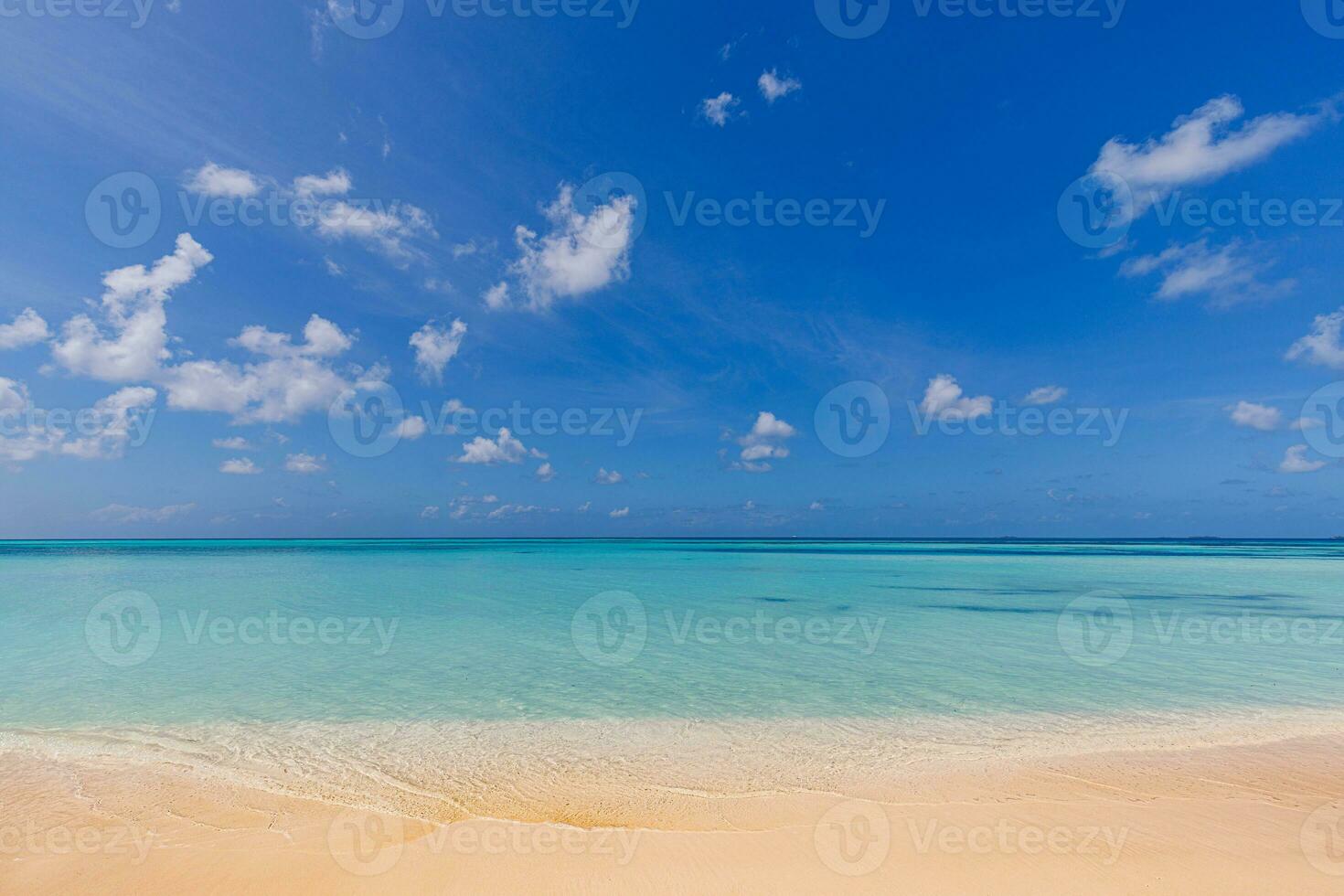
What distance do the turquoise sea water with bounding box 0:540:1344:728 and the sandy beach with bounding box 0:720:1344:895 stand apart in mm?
1757

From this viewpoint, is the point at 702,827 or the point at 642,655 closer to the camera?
the point at 702,827

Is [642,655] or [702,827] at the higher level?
[702,827]

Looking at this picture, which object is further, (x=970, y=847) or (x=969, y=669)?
(x=969, y=669)

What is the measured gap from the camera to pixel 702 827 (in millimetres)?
4863

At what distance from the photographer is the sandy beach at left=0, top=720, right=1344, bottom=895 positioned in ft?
13.3

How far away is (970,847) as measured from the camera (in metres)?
4.45

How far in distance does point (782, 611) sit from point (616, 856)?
1380cm

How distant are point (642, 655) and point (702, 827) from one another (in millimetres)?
6679

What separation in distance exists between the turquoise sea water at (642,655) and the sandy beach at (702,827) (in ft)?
5.76

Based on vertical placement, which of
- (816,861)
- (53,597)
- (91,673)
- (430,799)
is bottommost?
(53,597)

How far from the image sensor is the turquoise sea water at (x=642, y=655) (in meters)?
8.27

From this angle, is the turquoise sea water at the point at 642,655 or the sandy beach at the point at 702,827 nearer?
the sandy beach at the point at 702,827

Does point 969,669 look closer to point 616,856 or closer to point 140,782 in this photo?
point 616,856

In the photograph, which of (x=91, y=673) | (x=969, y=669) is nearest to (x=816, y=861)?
(x=969, y=669)
